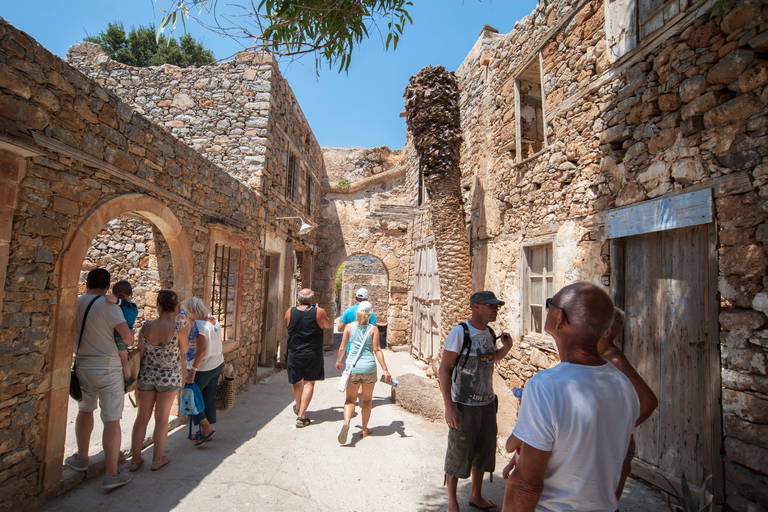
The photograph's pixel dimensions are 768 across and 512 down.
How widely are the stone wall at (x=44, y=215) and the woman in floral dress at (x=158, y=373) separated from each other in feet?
1.80

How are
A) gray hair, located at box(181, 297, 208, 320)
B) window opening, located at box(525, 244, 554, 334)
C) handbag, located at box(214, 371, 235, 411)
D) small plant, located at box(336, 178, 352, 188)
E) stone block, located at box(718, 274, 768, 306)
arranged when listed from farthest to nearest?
small plant, located at box(336, 178, 352, 188), window opening, located at box(525, 244, 554, 334), handbag, located at box(214, 371, 235, 411), gray hair, located at box(181, 297, 208, 320), stone block, located at box(718, 274, 768, 306)

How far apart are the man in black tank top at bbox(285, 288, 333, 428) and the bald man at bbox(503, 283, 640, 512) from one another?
139 inches

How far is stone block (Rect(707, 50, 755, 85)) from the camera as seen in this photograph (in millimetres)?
2611

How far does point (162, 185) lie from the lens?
14.0 ft

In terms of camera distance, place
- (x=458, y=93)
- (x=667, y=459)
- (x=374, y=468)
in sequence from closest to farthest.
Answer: (x=667, y=459) → (x=374, y=468) → (x=458, y=93)

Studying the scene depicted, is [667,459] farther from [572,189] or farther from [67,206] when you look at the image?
[67,206]

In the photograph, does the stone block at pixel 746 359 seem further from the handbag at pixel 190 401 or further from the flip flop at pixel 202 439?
the flip flop at pixel 202 439

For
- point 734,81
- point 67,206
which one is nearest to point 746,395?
point 734,81

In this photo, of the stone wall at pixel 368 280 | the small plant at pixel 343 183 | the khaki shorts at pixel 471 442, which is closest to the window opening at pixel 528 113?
the khaki shorts at pixel 471 442

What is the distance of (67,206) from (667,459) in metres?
5.31

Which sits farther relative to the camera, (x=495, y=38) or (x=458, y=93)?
(x=458, y=93)

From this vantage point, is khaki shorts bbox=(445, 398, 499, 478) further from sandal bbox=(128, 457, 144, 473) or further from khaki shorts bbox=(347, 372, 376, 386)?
sandal bbox=(128, 457, 144, 473)

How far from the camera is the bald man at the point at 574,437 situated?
1389mm

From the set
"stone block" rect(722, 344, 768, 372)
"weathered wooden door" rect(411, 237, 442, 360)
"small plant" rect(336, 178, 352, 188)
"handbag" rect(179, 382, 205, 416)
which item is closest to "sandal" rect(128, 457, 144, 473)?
"handbag" rect(179, 382, 205, 416)
